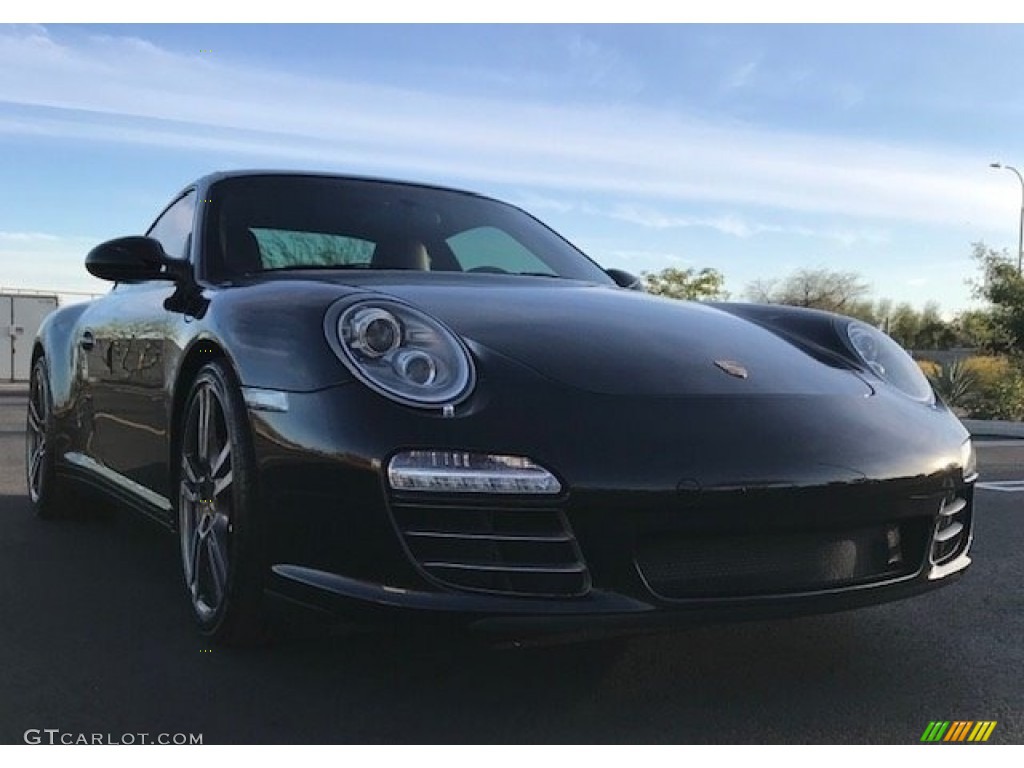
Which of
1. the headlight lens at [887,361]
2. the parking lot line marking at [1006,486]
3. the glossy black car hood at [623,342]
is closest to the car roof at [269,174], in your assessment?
the glossy black car hood at [623,342]

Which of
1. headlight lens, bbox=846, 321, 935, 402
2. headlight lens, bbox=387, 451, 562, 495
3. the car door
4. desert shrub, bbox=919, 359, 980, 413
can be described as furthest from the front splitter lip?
desert shrub, bbox=919, 359, 980, 413

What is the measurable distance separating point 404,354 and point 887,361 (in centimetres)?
146

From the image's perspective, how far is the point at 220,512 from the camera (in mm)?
2701

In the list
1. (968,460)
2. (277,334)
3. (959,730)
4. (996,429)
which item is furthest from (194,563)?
(996,429)

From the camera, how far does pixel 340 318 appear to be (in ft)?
8.09

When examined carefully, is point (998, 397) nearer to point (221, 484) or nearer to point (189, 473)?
point (189, 473)

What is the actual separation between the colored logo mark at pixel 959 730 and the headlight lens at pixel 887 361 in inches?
35.6

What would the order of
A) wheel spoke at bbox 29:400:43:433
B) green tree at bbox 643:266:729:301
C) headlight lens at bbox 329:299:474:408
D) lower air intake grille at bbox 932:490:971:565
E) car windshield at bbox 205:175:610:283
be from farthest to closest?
green tree at bbox 643:266:729:301, wheel spoke at bbox 29:400:43:433, car windshield at bbox 205:175:610:283, lower air intake grille at bbox 932:490:971:565, headlight lens at bbox 329:299:474:408

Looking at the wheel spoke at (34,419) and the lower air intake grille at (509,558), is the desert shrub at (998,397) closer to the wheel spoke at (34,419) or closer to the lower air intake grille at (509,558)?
the wheel spoke at (34,419)

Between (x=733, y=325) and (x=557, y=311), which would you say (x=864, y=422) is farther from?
(x=557, y=311)

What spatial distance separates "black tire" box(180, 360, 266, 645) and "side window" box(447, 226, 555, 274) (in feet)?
3.87

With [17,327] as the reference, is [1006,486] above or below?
above

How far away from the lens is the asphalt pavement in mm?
2197

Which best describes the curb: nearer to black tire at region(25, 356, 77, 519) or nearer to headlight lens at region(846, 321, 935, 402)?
headlight lens at region(846, 321, 935, 402)
